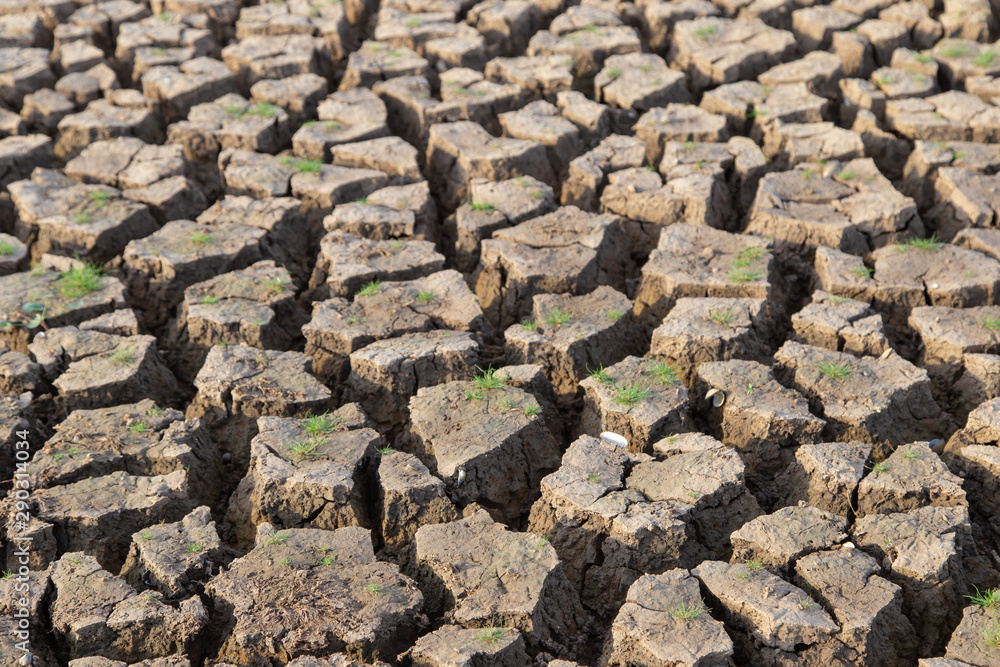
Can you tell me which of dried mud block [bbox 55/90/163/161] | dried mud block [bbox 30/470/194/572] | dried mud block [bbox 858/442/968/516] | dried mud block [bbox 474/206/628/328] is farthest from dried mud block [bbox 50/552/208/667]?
dried mud block [bbox 55/90/163/161]

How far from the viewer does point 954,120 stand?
236 inches

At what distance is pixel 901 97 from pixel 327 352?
466cm

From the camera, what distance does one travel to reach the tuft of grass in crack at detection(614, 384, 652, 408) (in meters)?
3.95

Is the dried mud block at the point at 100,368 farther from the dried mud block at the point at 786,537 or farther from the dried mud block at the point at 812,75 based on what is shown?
the dried mud block at the point at 812,75

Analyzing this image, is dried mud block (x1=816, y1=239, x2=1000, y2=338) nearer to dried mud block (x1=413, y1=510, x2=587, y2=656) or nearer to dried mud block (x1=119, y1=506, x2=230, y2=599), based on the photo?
dried mud block (x1=413, y1=510, x2=587, y2=656)

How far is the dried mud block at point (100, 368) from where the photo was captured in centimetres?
419

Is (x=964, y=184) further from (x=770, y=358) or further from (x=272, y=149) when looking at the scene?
(x=272, y=149)

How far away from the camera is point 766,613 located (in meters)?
3.07

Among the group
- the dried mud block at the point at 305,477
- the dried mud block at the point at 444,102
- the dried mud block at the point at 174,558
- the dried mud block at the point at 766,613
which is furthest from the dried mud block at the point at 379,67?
the dried mud block at the point at 766,613

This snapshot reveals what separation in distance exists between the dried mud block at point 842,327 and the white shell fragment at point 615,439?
122 centimetres

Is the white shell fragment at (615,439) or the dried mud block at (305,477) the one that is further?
the white shell fragment at (615,439)

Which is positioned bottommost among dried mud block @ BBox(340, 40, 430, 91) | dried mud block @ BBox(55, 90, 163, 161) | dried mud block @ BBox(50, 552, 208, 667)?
dried mud block @ BBox(50, 552, 208, 667)

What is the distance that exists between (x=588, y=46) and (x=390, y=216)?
104 inches

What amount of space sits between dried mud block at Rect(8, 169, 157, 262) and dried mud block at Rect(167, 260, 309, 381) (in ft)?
2.75
